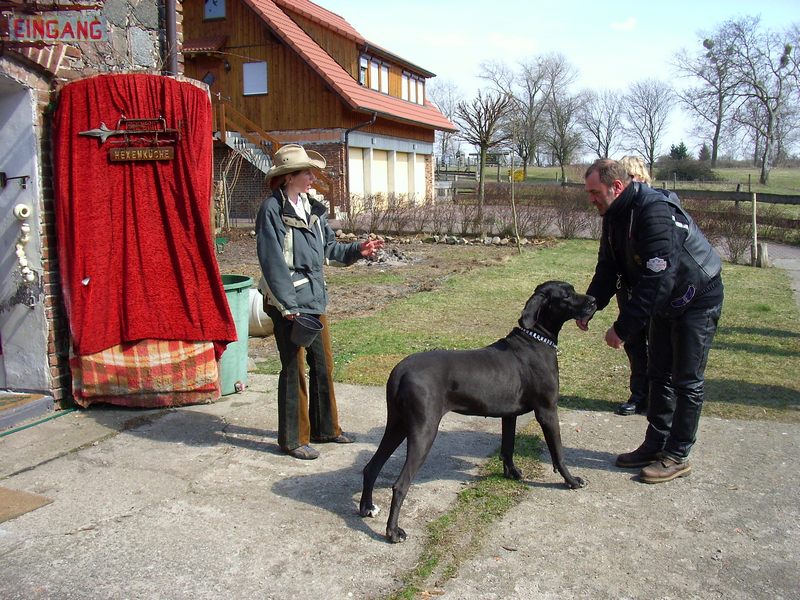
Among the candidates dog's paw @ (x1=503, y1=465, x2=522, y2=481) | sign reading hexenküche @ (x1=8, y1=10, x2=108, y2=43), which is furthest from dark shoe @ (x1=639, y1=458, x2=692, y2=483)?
sign reading hexenküche @ (x1=8, y1=10, x2=108, y2=43)

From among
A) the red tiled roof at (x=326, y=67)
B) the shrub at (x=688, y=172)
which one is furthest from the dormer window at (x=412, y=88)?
the shrub at (x=688, y=172)

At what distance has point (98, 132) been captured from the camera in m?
5.54

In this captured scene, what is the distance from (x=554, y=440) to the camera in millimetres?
4270

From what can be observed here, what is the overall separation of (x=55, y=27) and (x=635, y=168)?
13.4 feet

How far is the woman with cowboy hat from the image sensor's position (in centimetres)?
467

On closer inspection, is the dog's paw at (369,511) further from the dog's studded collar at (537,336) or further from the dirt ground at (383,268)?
the dirt ground at (383,268)

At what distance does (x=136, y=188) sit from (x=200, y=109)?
31.9 inches

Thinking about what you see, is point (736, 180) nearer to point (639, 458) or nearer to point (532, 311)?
point (639, 458)

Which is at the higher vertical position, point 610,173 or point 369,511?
point 610,173

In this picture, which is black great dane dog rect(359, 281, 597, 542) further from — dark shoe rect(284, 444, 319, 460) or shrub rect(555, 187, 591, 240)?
shrub rect(555, 187, 591, 240)

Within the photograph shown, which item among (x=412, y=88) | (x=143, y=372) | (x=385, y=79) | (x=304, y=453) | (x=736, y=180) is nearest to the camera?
(x=304, y=453)

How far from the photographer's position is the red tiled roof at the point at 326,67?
27.0 metres

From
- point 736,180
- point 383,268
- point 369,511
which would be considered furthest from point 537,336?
point 736,180

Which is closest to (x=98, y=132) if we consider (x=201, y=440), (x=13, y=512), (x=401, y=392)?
(x=201, y=440)
